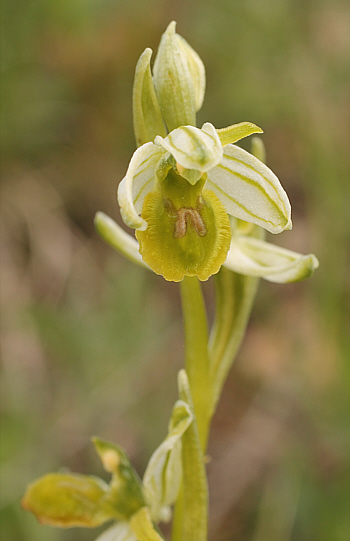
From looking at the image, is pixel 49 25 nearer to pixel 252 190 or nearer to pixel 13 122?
pixel 13 122

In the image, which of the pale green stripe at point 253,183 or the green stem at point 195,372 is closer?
the pale green stripe at point 253,183

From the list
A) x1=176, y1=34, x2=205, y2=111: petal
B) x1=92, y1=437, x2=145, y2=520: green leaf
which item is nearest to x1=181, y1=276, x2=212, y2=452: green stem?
x1=92, y1=437, x2=145, y2=520: green leaf

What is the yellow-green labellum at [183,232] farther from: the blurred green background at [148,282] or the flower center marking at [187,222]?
the blurred green background at [148,282]

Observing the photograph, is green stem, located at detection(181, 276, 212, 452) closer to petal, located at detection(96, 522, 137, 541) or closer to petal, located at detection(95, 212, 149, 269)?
petal, located at detection(95, 212, 149, 269)

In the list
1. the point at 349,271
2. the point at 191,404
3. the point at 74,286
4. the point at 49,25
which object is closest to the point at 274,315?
the point at 349,271

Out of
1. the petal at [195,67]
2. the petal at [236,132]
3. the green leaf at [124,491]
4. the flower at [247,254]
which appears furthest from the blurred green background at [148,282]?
the petal at [236,132]
